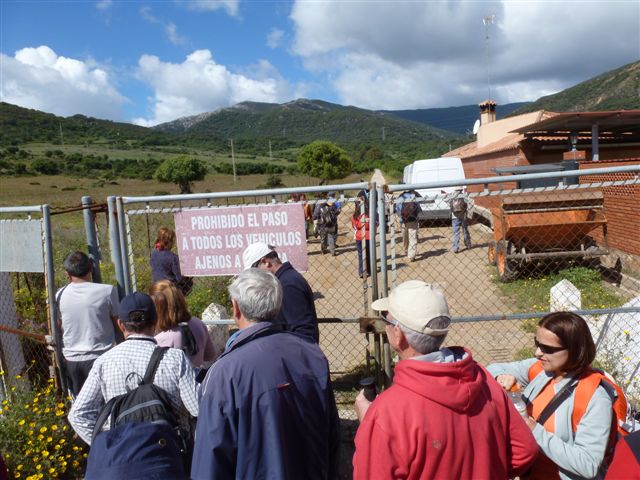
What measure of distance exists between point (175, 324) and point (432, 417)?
2.09 m

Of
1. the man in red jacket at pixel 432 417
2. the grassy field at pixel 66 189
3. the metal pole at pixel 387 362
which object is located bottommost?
the metal pole at pixel 387 362

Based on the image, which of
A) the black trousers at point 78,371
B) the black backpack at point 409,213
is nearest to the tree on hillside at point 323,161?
the black backpack at point 409,213

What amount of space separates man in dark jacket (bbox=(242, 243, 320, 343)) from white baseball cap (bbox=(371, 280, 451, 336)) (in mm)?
1367

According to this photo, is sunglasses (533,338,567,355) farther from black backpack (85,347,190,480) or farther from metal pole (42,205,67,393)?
metal pole (42,205,67,393)

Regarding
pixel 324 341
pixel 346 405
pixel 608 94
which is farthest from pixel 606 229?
pixel 608 94

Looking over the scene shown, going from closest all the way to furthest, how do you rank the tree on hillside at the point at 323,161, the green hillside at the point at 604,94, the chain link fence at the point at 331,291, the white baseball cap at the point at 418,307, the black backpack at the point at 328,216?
the white baseball cap at the point at 418,307 < the chain link fence at the point at 331,291 < the black backpack at the point at 328,216 < the tree on hillside at the point at 323,161 < the green hillside at the point at 604,94

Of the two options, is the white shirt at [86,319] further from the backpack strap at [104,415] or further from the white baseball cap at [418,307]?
the white baseball cap at [418,307]

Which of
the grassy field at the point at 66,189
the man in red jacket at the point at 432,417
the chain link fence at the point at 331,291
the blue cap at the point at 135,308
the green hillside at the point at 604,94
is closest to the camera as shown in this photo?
the man in red jacket at the point at 432,417

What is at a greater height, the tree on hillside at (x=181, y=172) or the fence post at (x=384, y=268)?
the tree on hillside at (x=181, y=172)

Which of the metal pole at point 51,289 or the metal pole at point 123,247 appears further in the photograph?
the metal pole at point 123,247

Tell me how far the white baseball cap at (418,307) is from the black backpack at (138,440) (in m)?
1.21

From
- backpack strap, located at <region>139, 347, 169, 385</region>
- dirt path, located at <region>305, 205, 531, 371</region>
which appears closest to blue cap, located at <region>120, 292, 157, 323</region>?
backpack strap, located at <region>139, 347, 169, 385</region>

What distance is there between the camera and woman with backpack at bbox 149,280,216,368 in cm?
312

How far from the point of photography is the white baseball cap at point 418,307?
5.68ft
